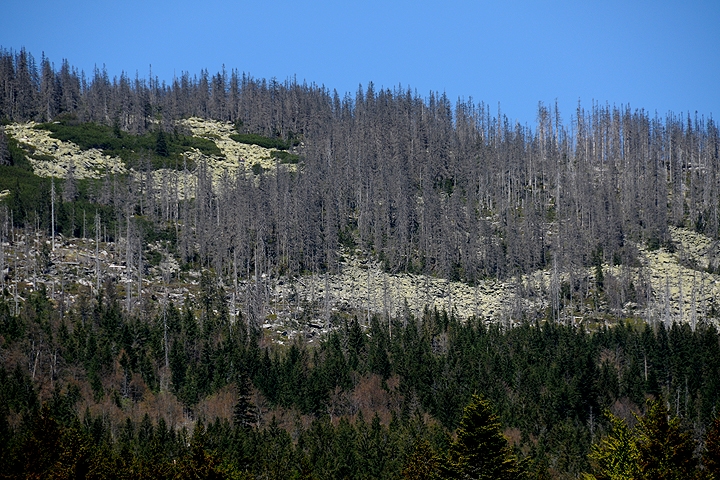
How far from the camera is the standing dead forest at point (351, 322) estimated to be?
78375 millimetres

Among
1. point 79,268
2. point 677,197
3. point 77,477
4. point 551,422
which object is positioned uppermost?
point 677,197

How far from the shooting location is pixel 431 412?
103625 mm

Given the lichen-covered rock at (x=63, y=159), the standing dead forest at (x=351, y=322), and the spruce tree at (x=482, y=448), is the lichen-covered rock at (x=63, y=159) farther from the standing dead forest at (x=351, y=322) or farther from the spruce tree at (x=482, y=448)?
the spruce tree at (x=482, y=448)

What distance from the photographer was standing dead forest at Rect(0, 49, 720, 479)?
7838 centimetres

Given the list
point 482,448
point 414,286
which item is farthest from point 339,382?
point 482,448

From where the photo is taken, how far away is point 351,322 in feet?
431

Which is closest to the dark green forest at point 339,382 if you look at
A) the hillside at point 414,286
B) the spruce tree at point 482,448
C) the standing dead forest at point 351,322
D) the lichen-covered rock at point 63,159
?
the standing dead forest at point 351,322

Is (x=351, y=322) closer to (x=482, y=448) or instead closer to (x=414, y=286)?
(x=414, y=286)

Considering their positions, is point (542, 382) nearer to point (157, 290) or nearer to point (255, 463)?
point (255, 463)

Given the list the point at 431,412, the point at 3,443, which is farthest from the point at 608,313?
the point at 3,443

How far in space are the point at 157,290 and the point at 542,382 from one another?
65.4 metres

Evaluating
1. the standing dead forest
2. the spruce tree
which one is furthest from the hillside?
the spruce tree

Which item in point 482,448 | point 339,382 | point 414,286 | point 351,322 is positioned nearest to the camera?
point 482,448

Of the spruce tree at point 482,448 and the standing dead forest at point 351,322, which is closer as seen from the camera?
the spruce tree at point 482,448
